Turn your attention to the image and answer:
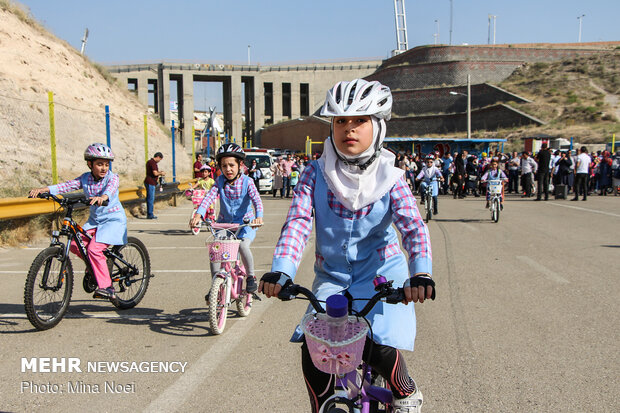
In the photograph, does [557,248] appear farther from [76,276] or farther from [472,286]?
[76,276]

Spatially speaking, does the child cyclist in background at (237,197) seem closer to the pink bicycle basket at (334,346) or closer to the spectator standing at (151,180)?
the pink bicycle basket at (334,346)

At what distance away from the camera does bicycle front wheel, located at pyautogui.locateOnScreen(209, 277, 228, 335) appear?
5.52 metres

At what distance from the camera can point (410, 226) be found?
2.86 m

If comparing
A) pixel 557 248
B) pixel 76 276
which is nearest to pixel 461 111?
pixel 557 248

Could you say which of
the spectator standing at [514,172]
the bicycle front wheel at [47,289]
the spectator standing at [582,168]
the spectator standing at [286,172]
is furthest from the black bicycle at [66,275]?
the spectator standing at [514,172]

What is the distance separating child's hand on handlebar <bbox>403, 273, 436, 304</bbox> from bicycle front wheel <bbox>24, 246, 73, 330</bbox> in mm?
4029

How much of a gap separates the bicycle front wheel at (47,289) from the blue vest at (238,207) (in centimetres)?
167

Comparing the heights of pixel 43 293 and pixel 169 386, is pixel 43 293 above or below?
above

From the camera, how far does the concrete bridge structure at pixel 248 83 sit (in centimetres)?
8781

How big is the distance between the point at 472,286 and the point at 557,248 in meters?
4.03

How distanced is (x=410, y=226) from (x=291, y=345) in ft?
8.84

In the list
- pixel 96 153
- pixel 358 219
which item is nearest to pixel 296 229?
pixel 358 219

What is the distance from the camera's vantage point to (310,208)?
9.70 feet

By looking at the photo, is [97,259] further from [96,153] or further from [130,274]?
[96,153]
